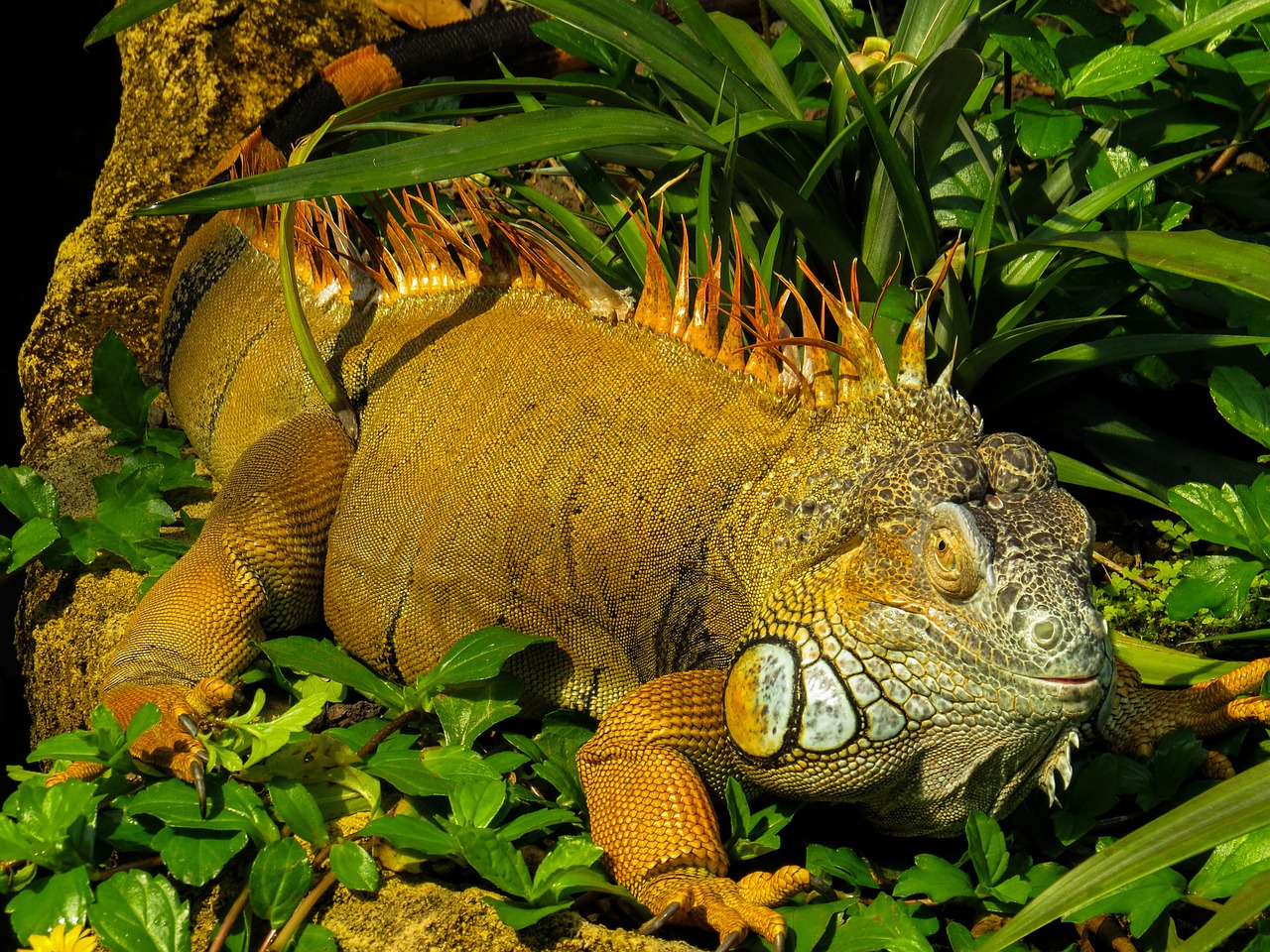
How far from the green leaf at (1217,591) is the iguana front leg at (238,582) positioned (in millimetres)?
2259

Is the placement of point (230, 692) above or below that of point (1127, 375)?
below

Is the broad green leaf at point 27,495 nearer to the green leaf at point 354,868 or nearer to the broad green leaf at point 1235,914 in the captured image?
the green leaf at point 354,868

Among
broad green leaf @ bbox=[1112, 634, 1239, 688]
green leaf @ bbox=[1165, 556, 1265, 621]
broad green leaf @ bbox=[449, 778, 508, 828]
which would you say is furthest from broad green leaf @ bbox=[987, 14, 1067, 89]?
broad green leaf @ bbox=[449, 778, 508, 828]

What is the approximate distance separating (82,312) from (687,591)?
9.79 ft

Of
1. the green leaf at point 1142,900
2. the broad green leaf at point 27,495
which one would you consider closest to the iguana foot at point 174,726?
the broad green leaf at point 27,495

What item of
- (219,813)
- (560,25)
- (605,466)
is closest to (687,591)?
(605,466)

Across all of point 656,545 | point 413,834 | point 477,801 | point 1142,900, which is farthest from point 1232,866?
point 413,834

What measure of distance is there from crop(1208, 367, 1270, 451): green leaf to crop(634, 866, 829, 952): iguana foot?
64.3 inches

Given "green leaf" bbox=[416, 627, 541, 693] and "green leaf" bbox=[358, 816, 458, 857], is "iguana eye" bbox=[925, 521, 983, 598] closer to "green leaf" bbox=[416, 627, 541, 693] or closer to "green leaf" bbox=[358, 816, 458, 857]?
"green leaf" bbox=[416, 627, 541, 693]

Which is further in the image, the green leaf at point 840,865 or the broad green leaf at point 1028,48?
the broad green leaf at point 1028,48

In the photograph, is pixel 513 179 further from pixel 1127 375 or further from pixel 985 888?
pixel 985 888

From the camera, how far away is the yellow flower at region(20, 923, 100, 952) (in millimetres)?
2119

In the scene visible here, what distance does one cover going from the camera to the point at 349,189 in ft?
8.02

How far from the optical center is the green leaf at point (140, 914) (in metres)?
2.13
